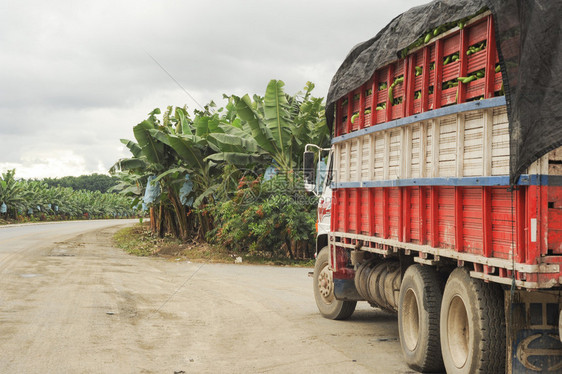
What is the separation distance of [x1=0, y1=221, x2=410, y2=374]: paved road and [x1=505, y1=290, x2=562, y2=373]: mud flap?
1.80 m

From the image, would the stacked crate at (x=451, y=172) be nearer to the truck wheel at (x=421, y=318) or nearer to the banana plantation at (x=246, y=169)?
the truck wheel at (x=421, y=318)

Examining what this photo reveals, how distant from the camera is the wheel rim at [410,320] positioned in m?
6.50

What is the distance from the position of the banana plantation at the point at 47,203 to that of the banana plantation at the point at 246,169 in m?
11.8

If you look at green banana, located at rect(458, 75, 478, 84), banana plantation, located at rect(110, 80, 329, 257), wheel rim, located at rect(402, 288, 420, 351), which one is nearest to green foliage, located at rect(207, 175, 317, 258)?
banana plantation, located at rect(110, 80, 329, 257)

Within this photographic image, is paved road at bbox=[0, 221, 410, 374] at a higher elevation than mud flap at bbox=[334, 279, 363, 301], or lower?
lower

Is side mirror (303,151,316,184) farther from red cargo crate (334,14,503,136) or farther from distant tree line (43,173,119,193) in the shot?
distant tree line (43,173,119,193)

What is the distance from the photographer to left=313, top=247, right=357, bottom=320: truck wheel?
916 cm

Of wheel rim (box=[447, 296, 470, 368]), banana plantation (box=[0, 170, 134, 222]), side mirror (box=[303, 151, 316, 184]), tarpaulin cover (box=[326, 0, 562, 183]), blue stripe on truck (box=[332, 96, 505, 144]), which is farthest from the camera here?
banana plantation (box=[0, 170, 134, 222])

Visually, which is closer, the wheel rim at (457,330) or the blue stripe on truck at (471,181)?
the blue stripe on truck at (471,181)

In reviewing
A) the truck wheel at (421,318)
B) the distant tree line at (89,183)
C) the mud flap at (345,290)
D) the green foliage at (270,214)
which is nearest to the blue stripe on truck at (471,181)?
the truck wheel at (421,318)

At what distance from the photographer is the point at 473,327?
5.04m

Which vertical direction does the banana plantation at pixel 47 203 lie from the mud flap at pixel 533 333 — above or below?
above

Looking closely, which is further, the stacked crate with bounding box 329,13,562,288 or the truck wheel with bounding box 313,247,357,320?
the truck wheel with bounding box 313,247,357,320

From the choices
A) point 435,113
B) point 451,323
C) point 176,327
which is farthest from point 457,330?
point 176,327
